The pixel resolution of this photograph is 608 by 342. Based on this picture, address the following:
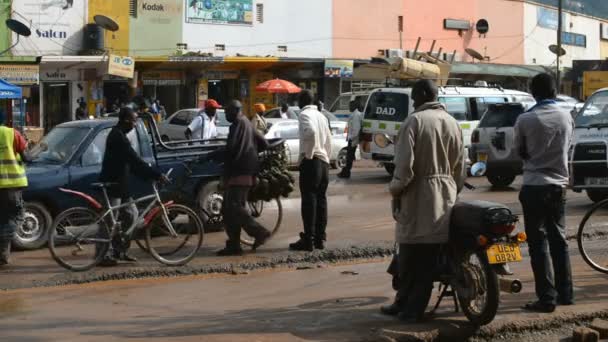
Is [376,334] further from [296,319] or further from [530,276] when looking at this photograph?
[530,276]

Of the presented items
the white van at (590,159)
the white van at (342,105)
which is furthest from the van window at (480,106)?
the white van at (342,105)

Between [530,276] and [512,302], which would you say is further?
[530,276]

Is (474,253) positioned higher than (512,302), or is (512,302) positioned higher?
(474,253)

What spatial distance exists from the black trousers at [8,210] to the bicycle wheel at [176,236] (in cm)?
159

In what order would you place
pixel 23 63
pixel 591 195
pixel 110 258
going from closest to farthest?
1. pixel 110 258
2. pixel 591 195
3. pixel 23 63

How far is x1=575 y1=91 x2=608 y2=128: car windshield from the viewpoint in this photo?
1523cm

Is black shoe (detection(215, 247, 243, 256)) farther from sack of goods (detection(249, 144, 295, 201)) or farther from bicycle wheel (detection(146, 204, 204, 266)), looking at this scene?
sack of goods (detection(249, 144, 295, 201))

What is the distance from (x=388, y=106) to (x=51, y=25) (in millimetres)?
14257

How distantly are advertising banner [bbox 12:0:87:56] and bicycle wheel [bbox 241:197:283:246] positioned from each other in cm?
1951

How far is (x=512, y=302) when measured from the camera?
821 cm

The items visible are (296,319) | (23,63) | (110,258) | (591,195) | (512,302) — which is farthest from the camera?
(23,63)

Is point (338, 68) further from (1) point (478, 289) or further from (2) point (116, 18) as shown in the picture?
(1) point (478, 289)

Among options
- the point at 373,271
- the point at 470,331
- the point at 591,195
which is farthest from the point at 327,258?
the point at 591,195

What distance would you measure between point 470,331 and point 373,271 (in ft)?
11.0
